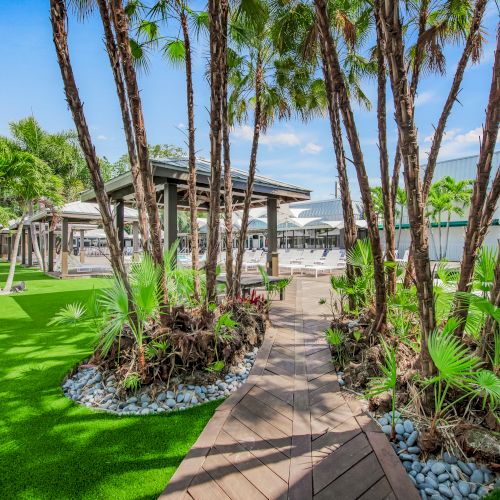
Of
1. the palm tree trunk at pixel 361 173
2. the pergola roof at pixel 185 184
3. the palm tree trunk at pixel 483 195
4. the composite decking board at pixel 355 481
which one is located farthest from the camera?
→ the pergola roof at pixel 185 184

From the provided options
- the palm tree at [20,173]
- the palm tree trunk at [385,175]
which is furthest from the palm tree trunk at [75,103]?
the palm tree at [20,173]

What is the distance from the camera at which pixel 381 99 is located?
446 centimetres

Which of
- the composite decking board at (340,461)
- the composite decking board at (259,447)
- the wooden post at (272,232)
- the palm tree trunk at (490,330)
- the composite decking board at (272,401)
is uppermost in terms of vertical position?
the wooden post at (272,232)

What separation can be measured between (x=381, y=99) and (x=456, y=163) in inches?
846

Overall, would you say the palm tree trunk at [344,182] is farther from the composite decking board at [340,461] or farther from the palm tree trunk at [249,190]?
the composite decking board at [340,461]

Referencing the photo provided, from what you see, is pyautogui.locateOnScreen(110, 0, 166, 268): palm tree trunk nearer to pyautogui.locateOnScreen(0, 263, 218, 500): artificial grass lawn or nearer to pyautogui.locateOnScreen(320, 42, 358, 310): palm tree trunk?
pyautogui.locateOnScreen(0, 263, 218, 500): artificial grass lawn

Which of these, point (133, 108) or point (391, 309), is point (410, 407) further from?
point (133, 108)

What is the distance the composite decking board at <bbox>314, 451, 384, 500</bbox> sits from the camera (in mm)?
1887

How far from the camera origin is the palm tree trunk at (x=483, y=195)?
2.48m

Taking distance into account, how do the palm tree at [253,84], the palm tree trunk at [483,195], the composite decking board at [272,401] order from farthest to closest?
the palm tree at [253,84] < the composite decking board at [272,401] < the palm tree trunk at [483,195]

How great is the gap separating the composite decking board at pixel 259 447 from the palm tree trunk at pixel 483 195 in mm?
1970

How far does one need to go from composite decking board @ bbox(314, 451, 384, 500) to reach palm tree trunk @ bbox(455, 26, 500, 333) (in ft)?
5.02

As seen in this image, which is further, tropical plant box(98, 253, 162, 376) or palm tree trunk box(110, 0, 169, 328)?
palm tree trunk box(110, 0, 169, 328)

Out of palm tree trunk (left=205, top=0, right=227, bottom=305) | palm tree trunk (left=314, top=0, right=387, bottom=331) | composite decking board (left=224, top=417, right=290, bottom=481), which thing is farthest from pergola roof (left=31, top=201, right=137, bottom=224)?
composite decking board (left=224, top=417, right=290, bottom=481)
